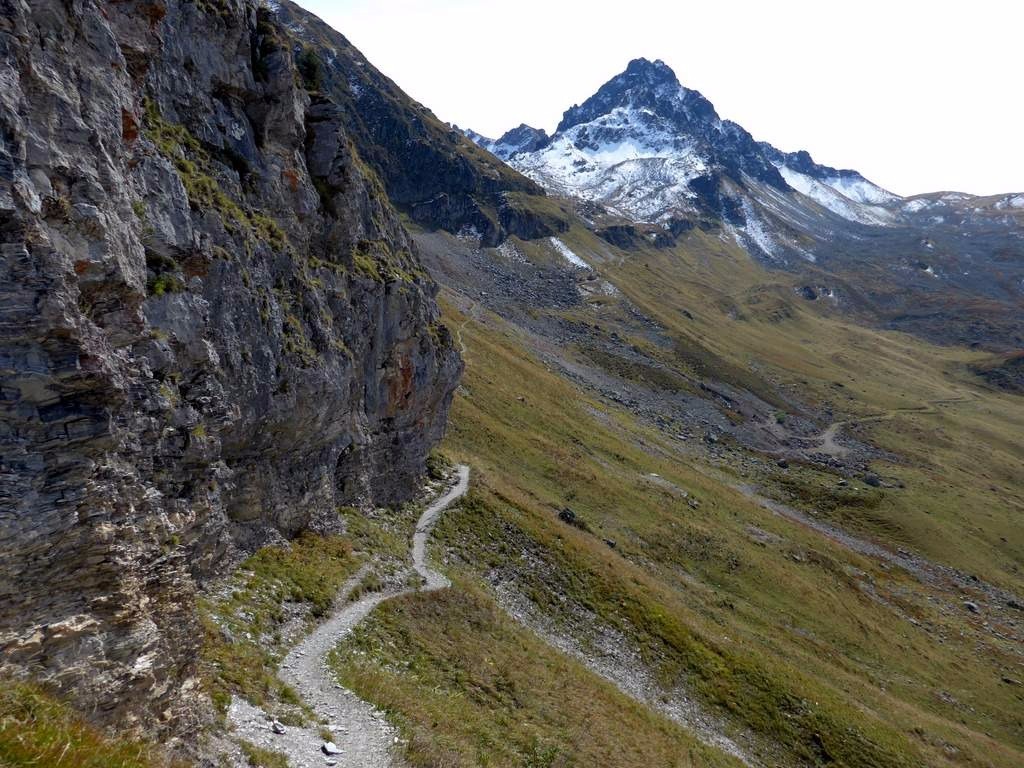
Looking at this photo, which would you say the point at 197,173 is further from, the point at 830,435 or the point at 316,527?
the point at 830,435

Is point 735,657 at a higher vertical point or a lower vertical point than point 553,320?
lower

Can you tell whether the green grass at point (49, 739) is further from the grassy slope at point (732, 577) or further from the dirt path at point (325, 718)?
the grassy slope at point (732, 577)

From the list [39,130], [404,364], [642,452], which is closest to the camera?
[39,130]

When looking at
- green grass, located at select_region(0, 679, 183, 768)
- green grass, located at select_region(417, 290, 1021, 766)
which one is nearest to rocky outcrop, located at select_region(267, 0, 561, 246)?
green grass, located at select_region(417, 290, 1021, 766)

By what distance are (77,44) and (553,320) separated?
430 ft

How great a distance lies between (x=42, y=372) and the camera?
10.9 metres

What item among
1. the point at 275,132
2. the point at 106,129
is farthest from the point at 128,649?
the point at 275,132

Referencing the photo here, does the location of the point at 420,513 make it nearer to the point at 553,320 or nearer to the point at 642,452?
the point at 642,452

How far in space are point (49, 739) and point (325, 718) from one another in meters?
10.5

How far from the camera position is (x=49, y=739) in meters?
7.50

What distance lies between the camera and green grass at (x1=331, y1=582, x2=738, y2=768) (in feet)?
62.2

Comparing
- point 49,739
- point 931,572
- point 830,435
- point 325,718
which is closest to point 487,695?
point 325,718

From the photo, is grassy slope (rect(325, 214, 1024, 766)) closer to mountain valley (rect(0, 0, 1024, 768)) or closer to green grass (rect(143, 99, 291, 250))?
mountain valley (rect(0, 0, 1024, 768))

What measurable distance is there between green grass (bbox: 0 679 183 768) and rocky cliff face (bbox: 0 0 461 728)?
1.08 meters
